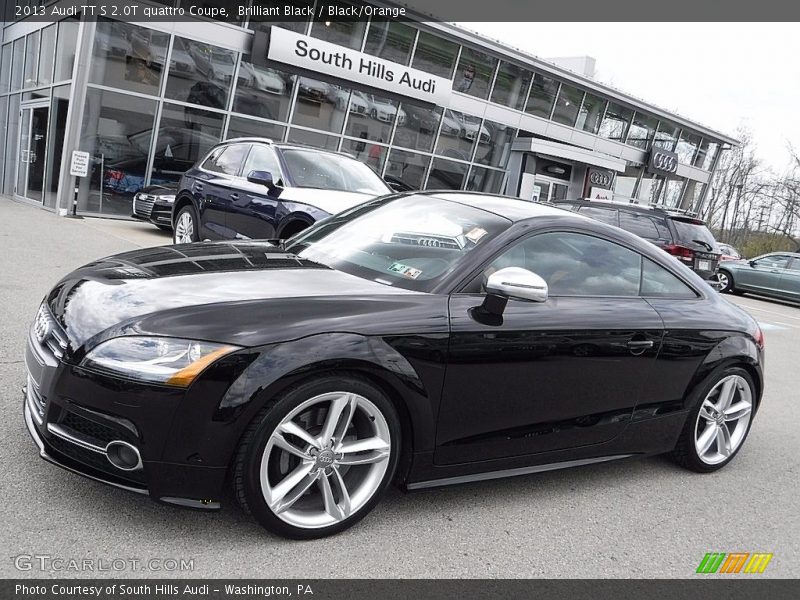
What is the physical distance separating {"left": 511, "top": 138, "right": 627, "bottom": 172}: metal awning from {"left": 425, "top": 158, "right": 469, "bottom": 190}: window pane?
254cm

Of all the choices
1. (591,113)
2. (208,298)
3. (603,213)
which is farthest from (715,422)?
(591,113)

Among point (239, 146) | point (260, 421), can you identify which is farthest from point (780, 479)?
point (239, 146)

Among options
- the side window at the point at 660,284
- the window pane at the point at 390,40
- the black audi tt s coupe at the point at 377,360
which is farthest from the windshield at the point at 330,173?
the window pane at the point at 390,40

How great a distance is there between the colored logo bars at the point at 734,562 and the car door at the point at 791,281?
16.5 m

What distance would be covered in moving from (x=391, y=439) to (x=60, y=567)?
1.31 metres

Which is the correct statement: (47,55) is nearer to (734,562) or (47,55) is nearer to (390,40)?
(390,40)

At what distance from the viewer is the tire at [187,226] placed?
9.45 metres

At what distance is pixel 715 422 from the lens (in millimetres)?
4297

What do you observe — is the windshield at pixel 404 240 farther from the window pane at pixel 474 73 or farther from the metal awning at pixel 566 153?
the metal awning at pixel 566 153

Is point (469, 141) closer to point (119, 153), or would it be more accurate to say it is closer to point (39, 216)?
point (119, 153)

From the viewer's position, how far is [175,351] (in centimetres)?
257

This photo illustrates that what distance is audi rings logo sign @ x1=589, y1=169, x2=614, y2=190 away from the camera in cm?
2957

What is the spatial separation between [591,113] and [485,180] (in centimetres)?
663

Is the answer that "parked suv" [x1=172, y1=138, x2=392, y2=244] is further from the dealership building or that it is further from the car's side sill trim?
the dealership building
